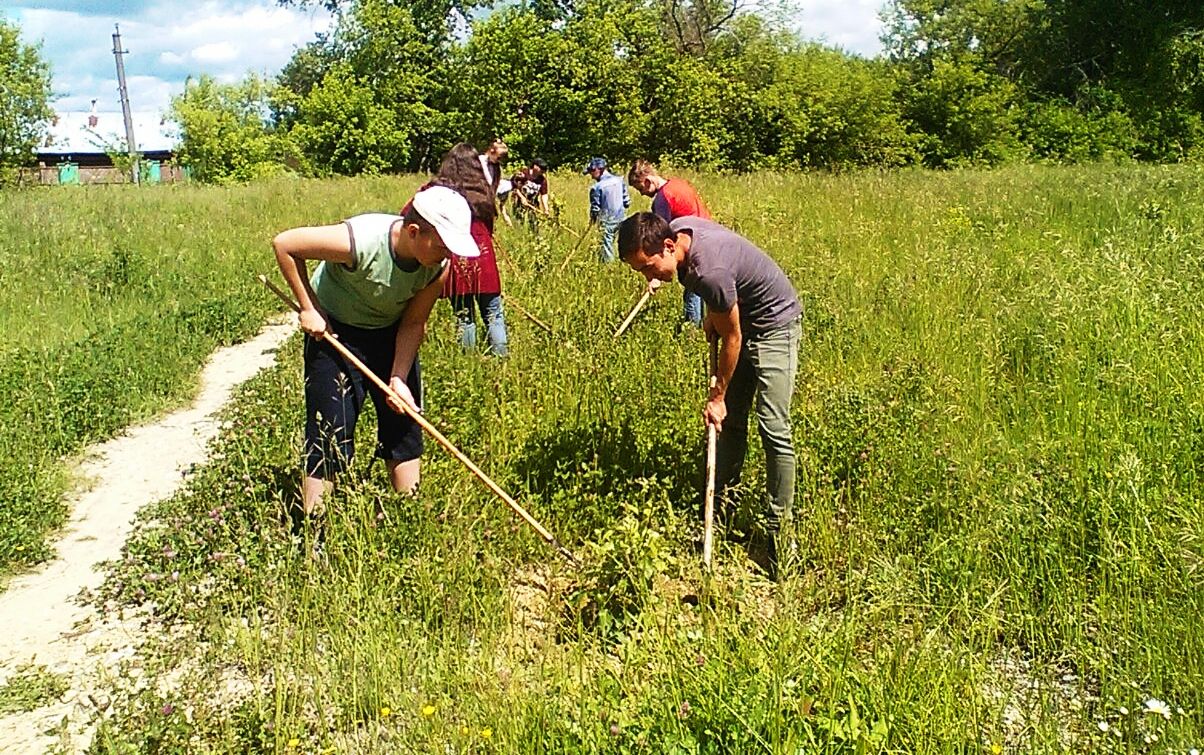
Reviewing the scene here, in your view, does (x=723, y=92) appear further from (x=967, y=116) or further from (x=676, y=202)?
(x=676, y=202)

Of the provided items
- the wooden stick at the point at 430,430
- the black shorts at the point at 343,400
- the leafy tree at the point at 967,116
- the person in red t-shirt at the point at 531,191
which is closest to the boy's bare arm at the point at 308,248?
the wooden stick at the point at 430,430

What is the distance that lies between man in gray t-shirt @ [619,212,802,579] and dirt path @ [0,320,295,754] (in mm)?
2547

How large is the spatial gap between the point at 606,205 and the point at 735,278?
19.9ft

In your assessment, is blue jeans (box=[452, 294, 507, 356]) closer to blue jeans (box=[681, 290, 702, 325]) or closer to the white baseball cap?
blue jeans (box=[681, 290, 702, 325])

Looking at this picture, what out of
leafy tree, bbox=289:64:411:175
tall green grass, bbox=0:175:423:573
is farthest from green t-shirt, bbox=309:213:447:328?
leafy tree, bbox=289:64:411:175

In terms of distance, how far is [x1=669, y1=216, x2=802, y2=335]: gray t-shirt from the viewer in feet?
12.5

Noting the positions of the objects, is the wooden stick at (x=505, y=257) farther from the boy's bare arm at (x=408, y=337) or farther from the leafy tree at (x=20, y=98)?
the leafy tree at (x=20, y=98)

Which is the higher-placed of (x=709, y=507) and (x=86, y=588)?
(x=709, y=507)

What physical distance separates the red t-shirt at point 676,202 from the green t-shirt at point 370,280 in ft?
12.5

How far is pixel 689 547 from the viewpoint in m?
4.07

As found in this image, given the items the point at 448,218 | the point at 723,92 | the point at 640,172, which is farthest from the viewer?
the point at 723,92

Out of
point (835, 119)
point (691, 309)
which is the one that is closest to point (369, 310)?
point (691, 309)

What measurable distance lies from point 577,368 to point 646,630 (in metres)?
2.65

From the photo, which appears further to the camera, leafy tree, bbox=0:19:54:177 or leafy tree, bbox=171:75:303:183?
leafy tree, bbox=171:75:303:183
